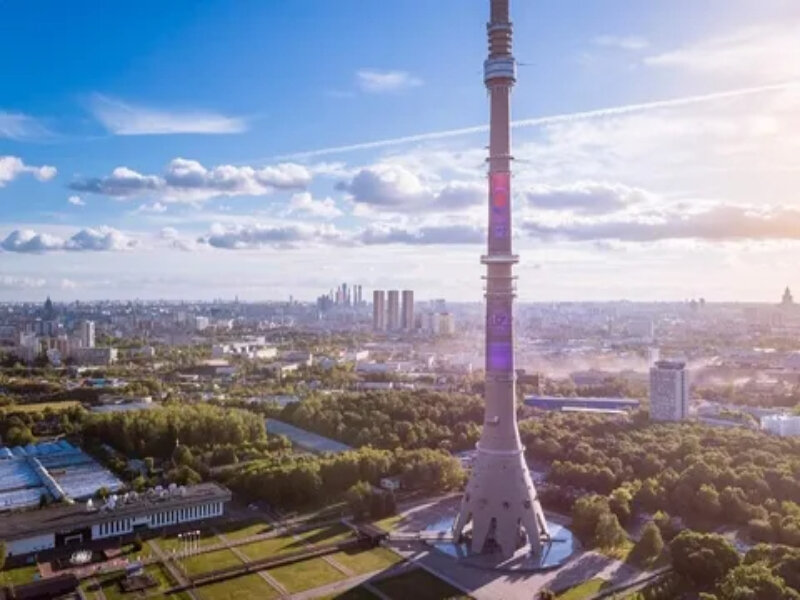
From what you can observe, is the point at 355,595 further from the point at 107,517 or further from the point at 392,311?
the point at 392,311

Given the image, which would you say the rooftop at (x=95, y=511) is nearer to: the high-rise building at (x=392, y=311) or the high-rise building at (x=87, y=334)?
the high-rise building at (x=87, y=334)

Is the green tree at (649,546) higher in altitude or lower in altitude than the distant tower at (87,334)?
lower

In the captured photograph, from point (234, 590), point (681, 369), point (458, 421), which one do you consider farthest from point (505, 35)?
point (681, 369)

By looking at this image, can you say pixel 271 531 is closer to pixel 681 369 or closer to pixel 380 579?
pixel 380 579

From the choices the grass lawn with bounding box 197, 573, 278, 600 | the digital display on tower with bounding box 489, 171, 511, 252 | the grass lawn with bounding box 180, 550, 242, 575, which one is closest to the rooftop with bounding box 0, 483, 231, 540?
the grass lawn with bounding box 180, 550, 242, 575

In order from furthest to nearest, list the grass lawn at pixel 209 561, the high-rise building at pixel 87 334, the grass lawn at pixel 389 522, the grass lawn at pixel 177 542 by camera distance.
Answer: the high-rise building at pixel 87 334, the grass lawn at pixel 389 522, the grass lawn at pixel 177 542, the grass lawn at pixel 209 561

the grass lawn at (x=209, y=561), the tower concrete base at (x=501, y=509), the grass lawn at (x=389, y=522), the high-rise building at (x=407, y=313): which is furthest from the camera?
the high-rise building at (x=407, y=313)

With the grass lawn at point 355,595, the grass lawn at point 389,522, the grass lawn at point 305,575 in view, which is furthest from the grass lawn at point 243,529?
the grass lawn at point 355,595

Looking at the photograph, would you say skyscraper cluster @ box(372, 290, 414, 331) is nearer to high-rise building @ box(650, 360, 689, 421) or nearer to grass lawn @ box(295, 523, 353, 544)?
high-rise building @ box(650, 360, 689, 421)
